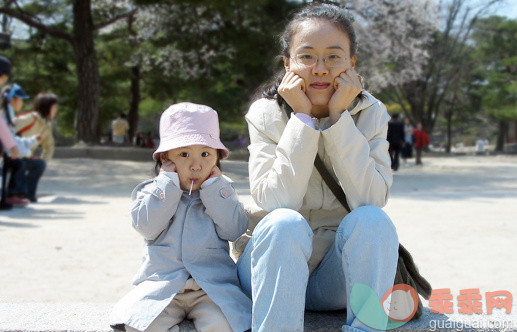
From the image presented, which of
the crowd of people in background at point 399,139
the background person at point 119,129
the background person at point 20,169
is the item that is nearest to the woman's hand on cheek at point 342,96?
the background person at point 20,169

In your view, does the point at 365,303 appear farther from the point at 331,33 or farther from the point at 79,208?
the point at 79,208

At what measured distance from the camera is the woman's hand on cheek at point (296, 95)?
84.2 inches

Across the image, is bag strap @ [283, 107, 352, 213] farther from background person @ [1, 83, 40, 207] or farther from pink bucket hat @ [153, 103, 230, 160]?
background person @ [1, 83, 40, 207]

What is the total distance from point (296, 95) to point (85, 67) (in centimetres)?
1366

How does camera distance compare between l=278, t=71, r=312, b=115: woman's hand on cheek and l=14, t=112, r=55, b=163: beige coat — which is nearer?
l=278, t=71, r=312, b=115: woman's hand on cheek

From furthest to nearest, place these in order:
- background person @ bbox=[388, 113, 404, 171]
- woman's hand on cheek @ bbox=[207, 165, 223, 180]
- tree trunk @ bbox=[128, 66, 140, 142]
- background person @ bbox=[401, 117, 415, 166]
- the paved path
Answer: tree trunk @ bbox=[128, 66, 140, 142] → background person @ bbox=[401, 117, 415, 166] → background person @ bbox=[388, 113, 404, 171] → the paved path → woman's hand on cheek @ bbox=[207, 165, 223, 180]

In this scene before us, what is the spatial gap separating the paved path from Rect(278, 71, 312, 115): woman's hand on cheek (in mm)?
677

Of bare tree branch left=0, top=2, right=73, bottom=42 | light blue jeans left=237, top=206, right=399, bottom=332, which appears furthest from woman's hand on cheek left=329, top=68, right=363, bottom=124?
bare tree branch left=0, top=2, right=73, bottom=42

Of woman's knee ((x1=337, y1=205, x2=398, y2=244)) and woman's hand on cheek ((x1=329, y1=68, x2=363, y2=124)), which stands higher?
woman's hand on cheek ((x1=329, y1=68, x2=363, y2=124))

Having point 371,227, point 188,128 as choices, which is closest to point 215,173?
point 188,128

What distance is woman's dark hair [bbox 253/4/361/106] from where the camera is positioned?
7.25ft

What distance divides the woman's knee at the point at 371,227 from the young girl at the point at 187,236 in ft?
1.49

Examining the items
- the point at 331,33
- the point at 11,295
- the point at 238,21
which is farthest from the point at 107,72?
the point at 331,33

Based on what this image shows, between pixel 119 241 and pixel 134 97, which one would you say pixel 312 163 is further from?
pixel 134 97
